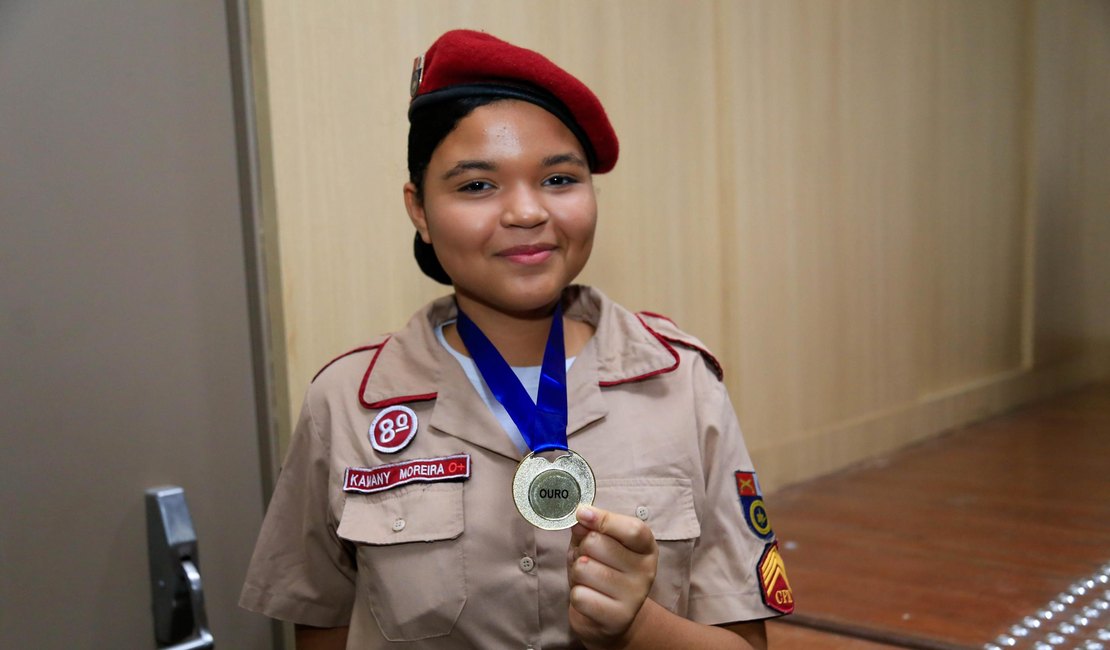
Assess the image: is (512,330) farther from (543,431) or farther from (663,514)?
(663,514)

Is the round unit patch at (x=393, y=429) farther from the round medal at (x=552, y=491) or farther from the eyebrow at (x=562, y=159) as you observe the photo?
the eyebrow at (x=562, y=159)

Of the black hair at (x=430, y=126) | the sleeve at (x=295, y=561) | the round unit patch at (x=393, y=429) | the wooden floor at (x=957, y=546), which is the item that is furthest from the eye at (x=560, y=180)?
the wooden floor at (x=957, y=546)

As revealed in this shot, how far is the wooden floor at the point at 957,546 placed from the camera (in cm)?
224

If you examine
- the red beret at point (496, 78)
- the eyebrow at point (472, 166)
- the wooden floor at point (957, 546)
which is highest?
the red beret at point (496, 78)

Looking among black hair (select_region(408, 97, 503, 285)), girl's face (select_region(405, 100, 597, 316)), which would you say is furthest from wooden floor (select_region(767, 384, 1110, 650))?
black hair (select_region(408, 97, 503, 285))

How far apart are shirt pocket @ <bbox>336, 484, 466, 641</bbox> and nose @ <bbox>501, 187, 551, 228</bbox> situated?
348mm

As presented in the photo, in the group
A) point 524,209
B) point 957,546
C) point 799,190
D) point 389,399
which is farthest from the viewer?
point 799,190

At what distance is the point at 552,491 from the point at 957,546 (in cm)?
197

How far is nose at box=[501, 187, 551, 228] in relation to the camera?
127 centimetres

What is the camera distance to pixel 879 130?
3746mm

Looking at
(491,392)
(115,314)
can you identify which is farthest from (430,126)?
(115,314)

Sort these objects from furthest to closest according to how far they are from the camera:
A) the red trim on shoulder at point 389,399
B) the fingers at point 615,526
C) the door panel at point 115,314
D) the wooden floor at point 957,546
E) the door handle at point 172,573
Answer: the wooden floor at point 957,546
the door handle at point 172,573
the door panel at point 115,314
the red trim on shoulder at point 389,399
the fingers at point 615,526

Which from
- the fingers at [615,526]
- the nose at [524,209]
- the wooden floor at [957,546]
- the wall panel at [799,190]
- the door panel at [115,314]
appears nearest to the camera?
the fingers at [615,526]

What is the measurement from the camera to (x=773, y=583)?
1354mm
